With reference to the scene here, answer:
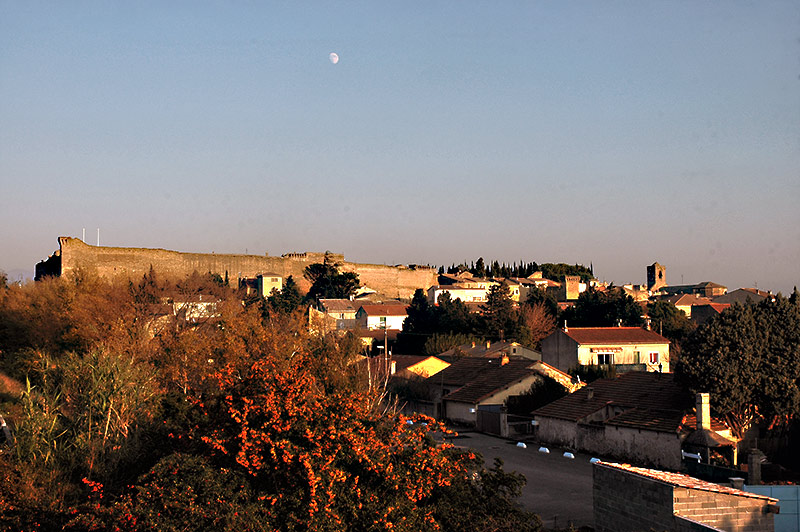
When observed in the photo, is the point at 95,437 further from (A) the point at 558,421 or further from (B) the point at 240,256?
(B) the point at 240,256

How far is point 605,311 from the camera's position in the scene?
5875 centimetres

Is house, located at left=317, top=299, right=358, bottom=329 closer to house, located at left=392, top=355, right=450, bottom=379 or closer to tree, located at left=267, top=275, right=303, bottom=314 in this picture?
tree, located at left=267, top=275, right=303, bottom=314

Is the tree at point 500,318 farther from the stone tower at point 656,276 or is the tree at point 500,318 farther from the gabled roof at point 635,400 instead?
the stone tower at point 656,276

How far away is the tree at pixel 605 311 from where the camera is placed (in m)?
57.1

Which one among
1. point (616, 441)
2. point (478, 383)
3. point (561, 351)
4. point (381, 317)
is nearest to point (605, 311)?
point (561, 351)

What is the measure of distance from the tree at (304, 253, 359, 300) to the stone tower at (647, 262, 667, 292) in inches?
2171

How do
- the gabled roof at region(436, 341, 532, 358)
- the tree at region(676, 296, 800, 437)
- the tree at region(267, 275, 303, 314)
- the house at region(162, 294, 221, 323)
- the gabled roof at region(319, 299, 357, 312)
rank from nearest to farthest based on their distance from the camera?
the tree at region(676, 296, 800, 437)
the house at region(162, 294, 221, 323)
the gabled roof at region(436, 341, 532, 358)
the tree at region(267, 275, 303, 314)
the gabled roof at region(319, 299, 357, 312)

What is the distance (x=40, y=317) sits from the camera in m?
37.5

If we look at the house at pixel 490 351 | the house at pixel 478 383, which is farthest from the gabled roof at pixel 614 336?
the house at pixel 478 383

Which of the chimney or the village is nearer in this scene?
the village

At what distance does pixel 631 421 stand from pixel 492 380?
33.8ft

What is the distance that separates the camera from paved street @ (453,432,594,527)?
1705 centimetres

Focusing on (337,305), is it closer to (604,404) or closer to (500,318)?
(500,318)

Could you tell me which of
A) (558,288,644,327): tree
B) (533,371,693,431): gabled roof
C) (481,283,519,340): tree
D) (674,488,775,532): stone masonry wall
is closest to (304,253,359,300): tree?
(481,283,519,340): tree
